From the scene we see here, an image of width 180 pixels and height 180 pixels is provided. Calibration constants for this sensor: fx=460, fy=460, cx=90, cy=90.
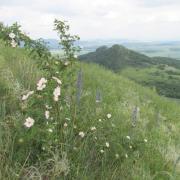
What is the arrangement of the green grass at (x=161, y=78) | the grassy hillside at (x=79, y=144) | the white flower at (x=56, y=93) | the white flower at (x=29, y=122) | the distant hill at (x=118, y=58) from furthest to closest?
the distant hill at (x=118, y=58) → the green grass at (x=161, y=78) → the white flower at (x=56, y=93) → the grassy hillside at (x=79, y=144) → the white flower at (x=29, y=122)

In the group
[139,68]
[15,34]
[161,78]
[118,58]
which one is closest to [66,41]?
[15,34]

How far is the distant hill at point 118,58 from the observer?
13150 cm

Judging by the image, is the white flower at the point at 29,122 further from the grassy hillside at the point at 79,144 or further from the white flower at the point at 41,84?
the white flower at the point at 41,84

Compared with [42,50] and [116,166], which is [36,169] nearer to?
[116,166]

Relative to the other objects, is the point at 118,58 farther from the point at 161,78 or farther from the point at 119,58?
the point at 161,78

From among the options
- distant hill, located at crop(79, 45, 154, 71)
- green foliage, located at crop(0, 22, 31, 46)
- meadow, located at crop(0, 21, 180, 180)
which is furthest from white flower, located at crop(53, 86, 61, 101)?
distant hill, located at crop(79, 45, 154, 71)

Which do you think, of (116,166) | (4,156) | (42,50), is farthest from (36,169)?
(42,50)

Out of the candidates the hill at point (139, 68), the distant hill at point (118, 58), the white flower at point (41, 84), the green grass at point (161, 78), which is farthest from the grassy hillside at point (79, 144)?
the distant hill at point (118, 58)

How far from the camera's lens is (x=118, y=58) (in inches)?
5276

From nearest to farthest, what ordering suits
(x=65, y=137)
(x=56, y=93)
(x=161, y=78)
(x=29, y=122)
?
(x=29, y=122)
(x=56, y=93)
(x=65, y=137)
(x=161, y=78)

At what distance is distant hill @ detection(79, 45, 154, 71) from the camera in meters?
132

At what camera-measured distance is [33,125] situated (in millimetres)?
4812

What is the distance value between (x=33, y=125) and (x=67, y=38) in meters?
2.42

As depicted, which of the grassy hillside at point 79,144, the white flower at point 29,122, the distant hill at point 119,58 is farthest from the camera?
the distant hill at point 119,58
